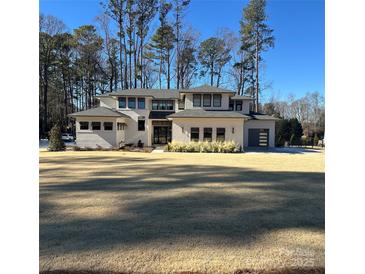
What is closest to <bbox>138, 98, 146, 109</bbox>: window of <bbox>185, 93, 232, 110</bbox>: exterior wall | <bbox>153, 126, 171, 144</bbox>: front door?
<bbox>153, 126, 171, 144</bbox>: front door

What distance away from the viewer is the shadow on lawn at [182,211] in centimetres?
352

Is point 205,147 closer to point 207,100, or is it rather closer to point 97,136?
point 207,100

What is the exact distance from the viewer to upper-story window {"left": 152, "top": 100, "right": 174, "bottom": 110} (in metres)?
24.9

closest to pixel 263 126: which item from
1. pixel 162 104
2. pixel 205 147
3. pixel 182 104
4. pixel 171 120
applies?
pixel 205 147

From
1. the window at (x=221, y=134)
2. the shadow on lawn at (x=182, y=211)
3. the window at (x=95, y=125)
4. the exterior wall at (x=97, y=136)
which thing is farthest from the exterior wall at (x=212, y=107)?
the shadow on lawn at (x=182, y=211)

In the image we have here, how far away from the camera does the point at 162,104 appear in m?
24.9

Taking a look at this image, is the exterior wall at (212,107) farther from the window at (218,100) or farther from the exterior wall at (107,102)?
the exterior wall at (107,102)

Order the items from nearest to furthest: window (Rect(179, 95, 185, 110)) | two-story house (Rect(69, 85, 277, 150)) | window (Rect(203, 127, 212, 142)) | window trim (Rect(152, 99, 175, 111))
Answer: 1. two-story house (Rect(69, 85, 277, 150))
2. window (Rect(203, 127, 212, 142))
3. window (Rect(179, 95, 185, 110))
4. window trim (Rect(152, 99, 175, 111))

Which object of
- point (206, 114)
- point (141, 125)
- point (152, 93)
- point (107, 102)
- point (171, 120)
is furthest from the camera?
point (152, 93)

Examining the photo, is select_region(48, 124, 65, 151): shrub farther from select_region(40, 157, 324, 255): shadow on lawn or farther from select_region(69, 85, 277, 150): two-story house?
select_region(40, 157, 324, 255): shadow on lawn

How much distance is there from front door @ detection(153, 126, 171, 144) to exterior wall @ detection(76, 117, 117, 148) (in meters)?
4.67

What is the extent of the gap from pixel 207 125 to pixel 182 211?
16.6 meters
